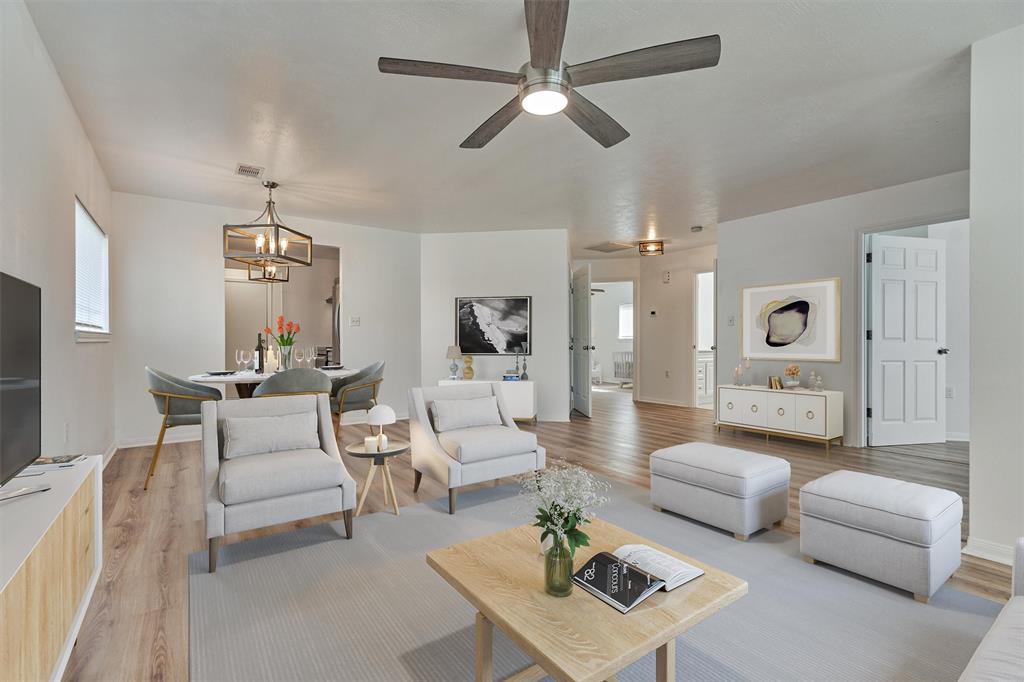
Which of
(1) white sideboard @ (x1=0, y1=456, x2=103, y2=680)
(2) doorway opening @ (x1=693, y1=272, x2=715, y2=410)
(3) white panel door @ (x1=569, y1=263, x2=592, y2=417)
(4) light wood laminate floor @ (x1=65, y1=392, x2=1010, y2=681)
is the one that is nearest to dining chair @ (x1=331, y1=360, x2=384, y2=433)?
(4) light wood laminate floor @ (x1=65, y1=392, x2=1010, y2=681)

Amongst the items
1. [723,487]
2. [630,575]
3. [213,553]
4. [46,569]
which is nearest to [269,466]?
[213,553]

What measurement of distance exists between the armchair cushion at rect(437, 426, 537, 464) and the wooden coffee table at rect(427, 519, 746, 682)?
1.40 metres

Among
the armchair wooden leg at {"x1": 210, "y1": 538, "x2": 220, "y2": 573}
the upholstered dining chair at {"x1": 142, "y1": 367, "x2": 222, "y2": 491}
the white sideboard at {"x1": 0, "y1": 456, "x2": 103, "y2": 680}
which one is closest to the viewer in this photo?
the white sideboard at {"x1": 0, "y1": 456, "x2": 103, "y2": 680}

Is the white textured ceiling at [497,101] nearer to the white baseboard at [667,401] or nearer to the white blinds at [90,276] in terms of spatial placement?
the white blinds at [90,276]

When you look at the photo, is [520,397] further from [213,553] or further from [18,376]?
[18,376]

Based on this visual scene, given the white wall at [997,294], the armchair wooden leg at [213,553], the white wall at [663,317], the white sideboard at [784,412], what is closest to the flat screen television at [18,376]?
the armchair wooden leg at [213,553]

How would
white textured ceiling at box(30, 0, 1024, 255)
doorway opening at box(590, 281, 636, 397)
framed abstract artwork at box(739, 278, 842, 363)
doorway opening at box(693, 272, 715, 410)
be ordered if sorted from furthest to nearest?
doorway opening at box(590, 281, 636, 397) → doorway opening at box(693, 272, 715, 410) → framed abstract artwork at box(739, 278, 842, 363) → white textured ceiling at box(30, 0, 1024, 255)

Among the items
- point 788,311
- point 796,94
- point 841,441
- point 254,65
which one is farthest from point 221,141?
point 841,441

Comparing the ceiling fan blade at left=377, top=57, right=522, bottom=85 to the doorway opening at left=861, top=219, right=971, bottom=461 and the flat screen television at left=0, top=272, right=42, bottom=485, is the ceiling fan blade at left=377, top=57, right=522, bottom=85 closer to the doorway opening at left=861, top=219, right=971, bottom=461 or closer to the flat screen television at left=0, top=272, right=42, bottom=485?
the flat screen television at left=0, top=272, right=42, bottom=485

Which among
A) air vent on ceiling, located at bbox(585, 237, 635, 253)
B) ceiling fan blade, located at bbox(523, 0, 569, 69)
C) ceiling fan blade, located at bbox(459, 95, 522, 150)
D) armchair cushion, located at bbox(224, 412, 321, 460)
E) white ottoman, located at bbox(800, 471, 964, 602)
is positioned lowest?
white ottoman, located at bbox(800, 471, 964, 602)

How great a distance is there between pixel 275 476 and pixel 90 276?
3.09 m

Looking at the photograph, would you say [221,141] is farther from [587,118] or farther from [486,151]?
[587,118]

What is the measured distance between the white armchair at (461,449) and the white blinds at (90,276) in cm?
250

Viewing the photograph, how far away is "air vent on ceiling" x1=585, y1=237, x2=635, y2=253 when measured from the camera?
7.71 meters
